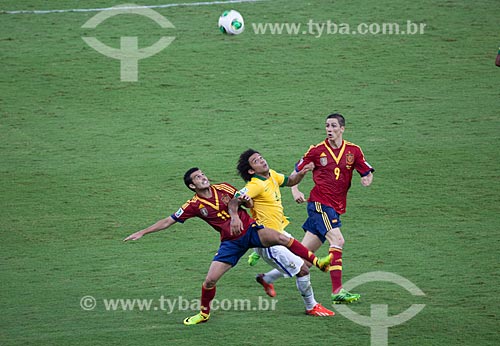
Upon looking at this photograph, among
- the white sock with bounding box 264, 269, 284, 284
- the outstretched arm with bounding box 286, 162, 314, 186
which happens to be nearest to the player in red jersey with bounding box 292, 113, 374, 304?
the outstretched arm with bounding box 286, 162, 314, 186

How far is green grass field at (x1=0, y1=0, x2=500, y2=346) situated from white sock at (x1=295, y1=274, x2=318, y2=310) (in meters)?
0.27

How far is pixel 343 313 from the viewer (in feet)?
30.8

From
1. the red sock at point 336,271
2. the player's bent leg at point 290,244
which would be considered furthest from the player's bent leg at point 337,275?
the player's bent leg at point 290,244

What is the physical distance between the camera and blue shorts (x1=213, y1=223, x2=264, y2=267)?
928 cm

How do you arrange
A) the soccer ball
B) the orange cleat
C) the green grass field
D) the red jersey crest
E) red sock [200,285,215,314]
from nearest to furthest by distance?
red sock [200,285,215,314]
the orange cleat
the green grass field
the red jersey crest
the soccer ball

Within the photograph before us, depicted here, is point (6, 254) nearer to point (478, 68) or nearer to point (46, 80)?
point (46, 80)

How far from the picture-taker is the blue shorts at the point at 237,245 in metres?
9.28

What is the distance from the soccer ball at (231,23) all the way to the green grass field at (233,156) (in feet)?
1.90

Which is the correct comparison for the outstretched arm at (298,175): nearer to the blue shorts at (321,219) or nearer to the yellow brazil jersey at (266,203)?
the yellow brazil jersey at (266,203)

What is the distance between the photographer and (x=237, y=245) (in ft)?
30.5

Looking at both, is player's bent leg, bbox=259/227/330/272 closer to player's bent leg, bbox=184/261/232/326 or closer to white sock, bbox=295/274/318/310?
white sock, bbox=295/274/318/310

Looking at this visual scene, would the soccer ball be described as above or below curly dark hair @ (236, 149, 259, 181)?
above

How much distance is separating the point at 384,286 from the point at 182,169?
202 inches

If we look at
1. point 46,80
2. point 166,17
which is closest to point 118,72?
point 46,80
